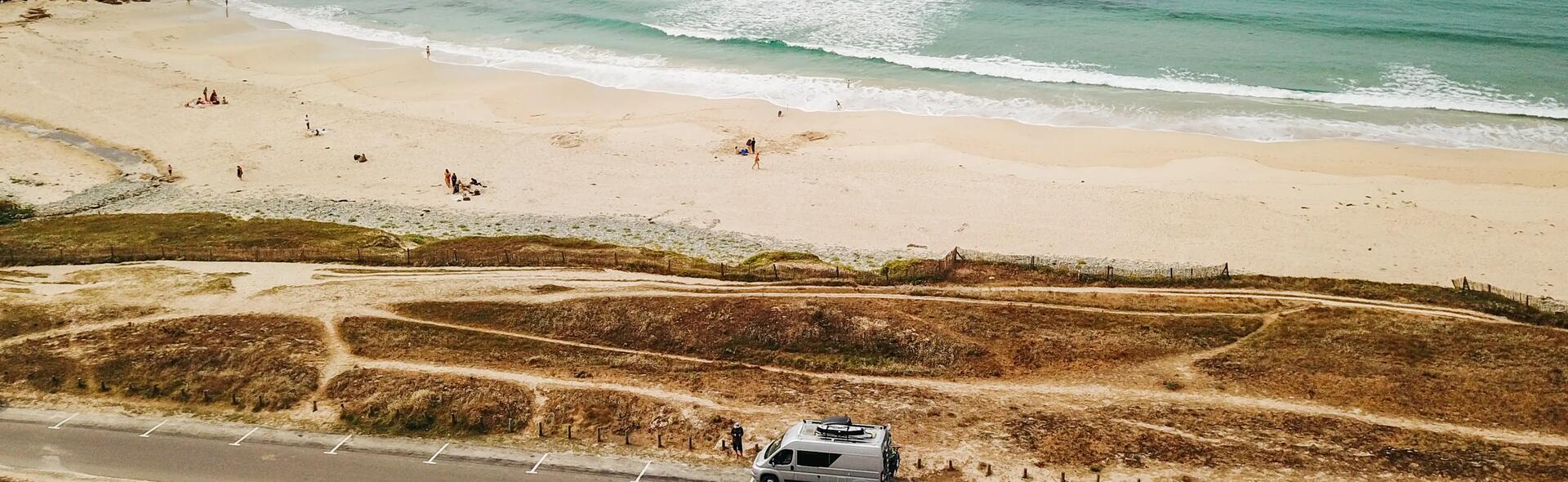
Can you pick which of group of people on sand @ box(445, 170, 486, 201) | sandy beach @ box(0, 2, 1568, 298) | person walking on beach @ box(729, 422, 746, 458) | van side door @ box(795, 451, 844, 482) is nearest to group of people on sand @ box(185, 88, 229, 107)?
sandy beach @ box(0, 2, 1568, 298)

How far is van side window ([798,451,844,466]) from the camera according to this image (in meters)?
26.2

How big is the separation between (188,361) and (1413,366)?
42.6 metres

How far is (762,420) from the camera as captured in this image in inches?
1234

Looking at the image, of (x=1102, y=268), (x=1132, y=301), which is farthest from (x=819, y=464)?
(x=1102, y=268)

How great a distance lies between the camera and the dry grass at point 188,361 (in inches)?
1351

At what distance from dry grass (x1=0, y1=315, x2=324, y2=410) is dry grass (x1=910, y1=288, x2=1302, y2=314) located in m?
23.8

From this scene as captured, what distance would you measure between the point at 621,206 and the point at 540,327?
1903 centimetres

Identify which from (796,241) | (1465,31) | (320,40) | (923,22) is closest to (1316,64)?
(1465,31)

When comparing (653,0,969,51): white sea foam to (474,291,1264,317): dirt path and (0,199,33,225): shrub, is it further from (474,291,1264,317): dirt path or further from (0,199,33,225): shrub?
(0,199,33,225): shrub

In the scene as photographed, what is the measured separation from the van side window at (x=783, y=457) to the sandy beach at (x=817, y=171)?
24723 millimetres

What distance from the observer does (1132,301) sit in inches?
1582

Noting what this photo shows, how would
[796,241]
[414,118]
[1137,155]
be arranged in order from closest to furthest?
[796,241] → [1137,155] → [414,118]

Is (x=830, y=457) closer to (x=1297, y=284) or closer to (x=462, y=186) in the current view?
(x=1297, y=284)

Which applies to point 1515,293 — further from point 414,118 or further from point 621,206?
point 414,118
